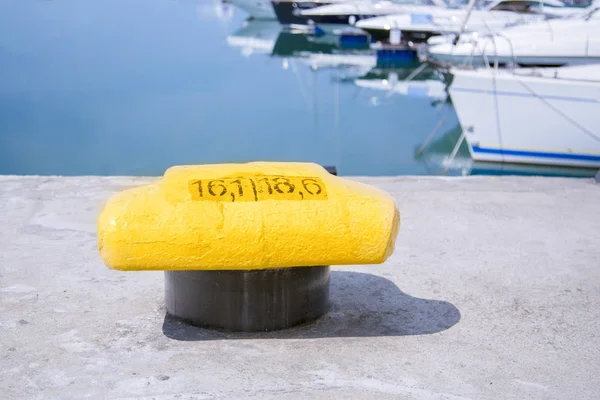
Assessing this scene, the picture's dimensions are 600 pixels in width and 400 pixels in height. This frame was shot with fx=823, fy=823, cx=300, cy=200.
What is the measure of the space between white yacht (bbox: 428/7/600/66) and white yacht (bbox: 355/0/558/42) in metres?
8.04

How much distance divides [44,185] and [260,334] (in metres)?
3.19

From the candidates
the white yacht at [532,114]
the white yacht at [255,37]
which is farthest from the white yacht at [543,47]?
the white yacht at [255,37]

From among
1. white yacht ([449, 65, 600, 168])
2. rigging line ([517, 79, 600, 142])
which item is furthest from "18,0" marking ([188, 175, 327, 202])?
rigging line ([517, 79, 600, 142])

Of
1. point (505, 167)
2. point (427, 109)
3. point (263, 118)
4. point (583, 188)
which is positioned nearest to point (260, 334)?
point (583, 188)

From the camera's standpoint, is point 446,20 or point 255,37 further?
point 255,37

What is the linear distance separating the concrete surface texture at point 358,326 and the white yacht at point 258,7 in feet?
131

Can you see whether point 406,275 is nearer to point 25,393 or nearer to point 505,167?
point 25,393

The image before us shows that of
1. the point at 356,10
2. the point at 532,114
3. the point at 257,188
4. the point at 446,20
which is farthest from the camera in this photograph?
the point at 356,10

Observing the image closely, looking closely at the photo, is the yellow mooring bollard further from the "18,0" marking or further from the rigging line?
the rigging line

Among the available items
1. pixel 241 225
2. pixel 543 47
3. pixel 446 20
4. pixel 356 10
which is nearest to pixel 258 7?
pixel 356 10

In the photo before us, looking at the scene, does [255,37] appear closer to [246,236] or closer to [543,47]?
[543,47]

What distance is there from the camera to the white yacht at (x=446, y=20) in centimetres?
2922

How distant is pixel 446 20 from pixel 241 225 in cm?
2802

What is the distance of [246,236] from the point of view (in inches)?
140
